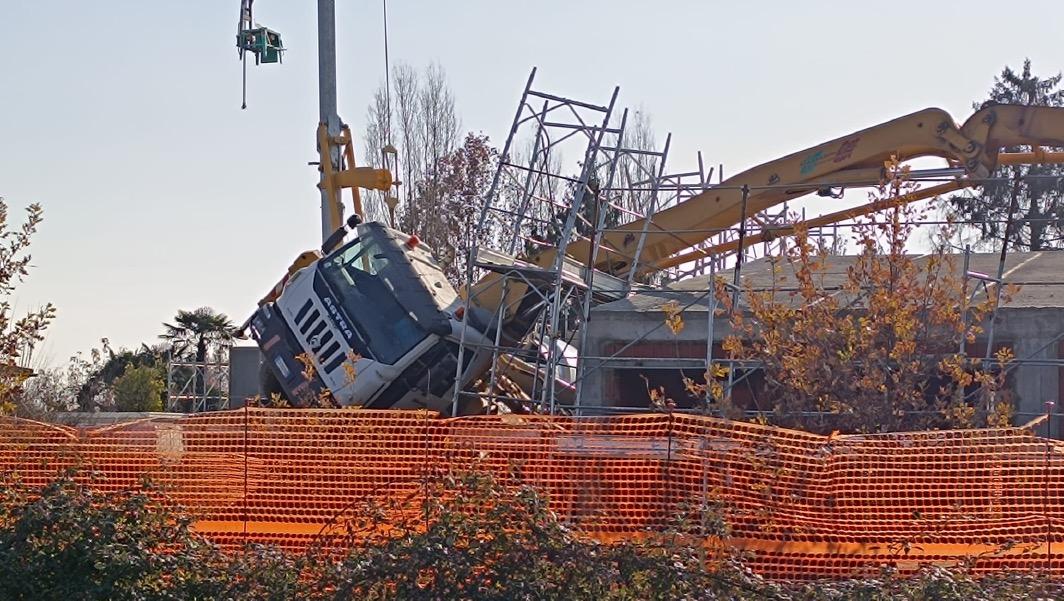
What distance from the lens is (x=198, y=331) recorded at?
→ 3622 centimetres

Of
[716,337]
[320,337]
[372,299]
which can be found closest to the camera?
[716,337]

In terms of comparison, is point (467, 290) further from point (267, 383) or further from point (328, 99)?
point (328, 99)

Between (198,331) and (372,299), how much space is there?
19.6 meters

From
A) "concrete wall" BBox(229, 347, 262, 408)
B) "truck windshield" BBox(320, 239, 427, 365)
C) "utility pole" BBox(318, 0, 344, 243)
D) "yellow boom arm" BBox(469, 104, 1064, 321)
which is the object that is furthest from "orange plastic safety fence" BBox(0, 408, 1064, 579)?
"concrete wall" BBox(229, 347, 262, 408)

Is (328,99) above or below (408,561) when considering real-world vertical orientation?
above

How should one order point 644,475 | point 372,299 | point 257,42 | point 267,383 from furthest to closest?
point 257,42 → point 267,383 → point 372,299 → point 644,475

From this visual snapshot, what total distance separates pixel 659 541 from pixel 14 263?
519 cm

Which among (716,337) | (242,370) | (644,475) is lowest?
(644,475)

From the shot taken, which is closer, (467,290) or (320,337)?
(467,290)

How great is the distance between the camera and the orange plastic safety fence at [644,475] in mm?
7523

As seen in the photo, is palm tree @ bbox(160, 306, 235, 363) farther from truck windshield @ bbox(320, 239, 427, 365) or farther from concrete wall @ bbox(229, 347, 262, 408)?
truck windshield @ bbox(320, 239, 427, 365)

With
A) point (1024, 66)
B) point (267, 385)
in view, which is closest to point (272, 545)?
point (267, 385)

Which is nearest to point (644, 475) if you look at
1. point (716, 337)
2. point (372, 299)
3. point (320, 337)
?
point (716, 337)

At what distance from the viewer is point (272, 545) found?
309 inches
